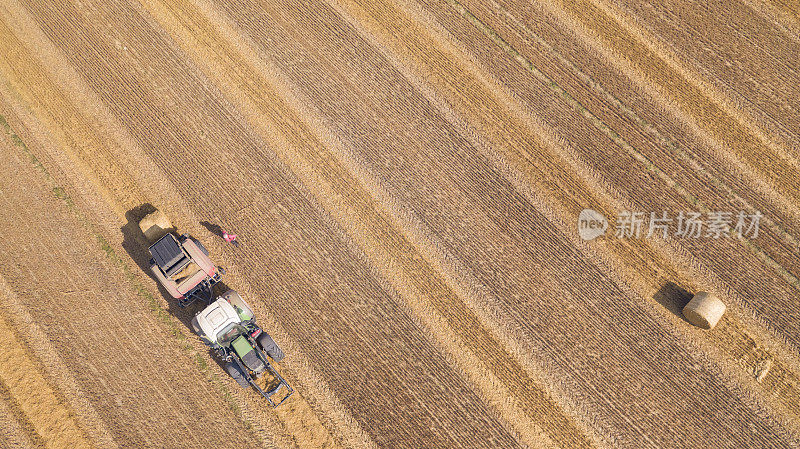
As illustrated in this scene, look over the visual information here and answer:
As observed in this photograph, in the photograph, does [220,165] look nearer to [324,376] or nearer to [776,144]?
[324,376]

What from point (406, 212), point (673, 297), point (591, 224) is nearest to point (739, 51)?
point (591, 224)

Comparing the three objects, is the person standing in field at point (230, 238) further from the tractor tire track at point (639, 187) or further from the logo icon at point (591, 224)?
the logo icon at point (591, 224)

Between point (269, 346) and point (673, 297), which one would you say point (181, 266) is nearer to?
point (269, 346)

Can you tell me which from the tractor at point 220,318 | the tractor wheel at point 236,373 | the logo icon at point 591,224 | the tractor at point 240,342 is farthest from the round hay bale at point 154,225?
the logo icon at point 591,224

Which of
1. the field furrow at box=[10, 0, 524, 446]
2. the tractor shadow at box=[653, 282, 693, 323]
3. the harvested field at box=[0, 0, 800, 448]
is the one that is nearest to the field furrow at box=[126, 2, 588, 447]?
the harvested field at box=[0, 0, 800, 448]

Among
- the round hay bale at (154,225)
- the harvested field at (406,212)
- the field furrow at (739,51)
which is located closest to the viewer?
the harvested field at (406,212)

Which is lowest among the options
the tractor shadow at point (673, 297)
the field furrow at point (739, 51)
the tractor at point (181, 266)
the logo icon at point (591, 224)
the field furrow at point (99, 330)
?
the field furrow at point (99, 330)

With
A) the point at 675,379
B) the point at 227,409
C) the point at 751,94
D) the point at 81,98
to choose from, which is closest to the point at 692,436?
the point at 675,379
